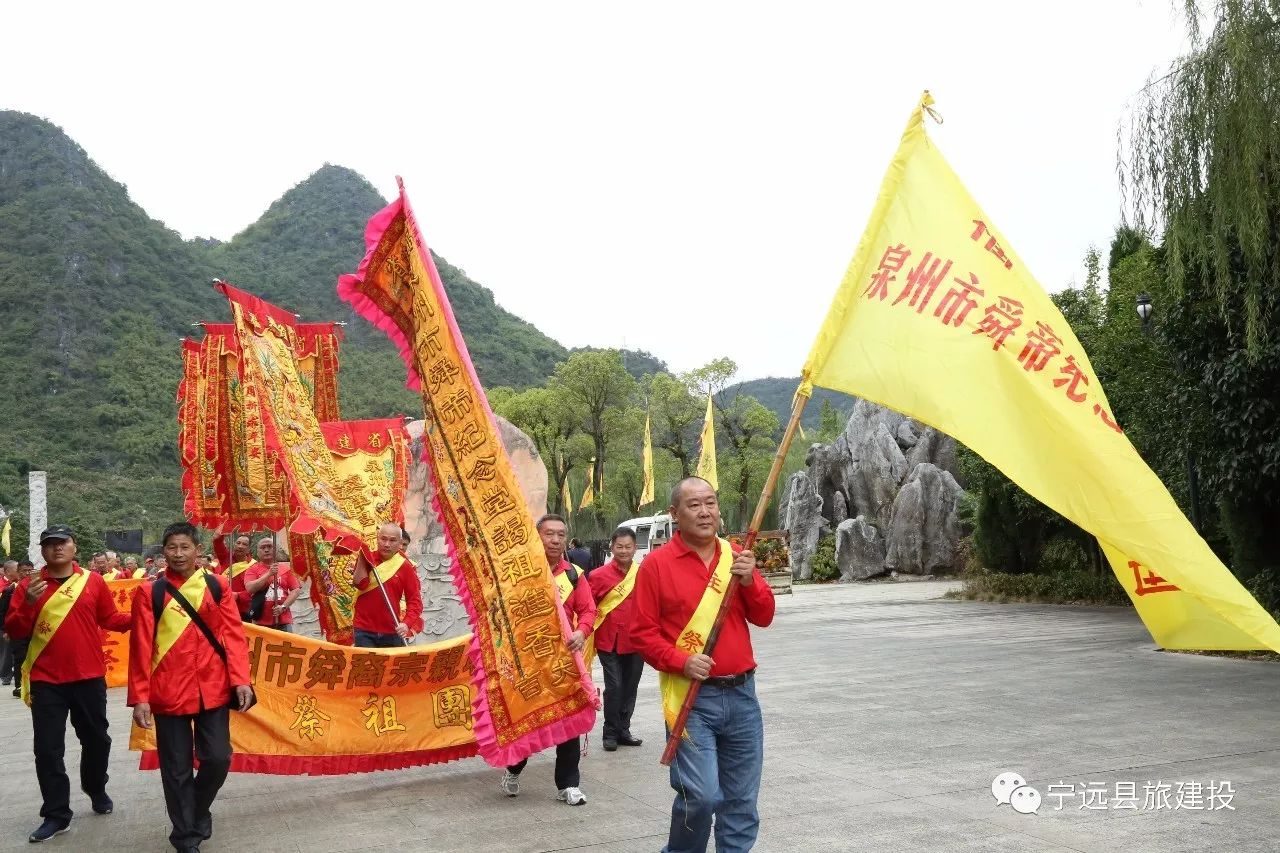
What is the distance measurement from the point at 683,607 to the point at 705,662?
0.29 metres

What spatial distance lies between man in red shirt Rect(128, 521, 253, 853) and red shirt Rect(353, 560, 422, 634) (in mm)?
2111

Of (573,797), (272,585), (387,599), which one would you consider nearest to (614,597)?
(387,599)

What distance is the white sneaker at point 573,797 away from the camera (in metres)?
6.14

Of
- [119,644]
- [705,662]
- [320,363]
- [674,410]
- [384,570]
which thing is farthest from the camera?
[674,410]

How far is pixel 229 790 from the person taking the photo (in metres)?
7.11

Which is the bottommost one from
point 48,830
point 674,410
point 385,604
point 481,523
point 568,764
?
point 48,830

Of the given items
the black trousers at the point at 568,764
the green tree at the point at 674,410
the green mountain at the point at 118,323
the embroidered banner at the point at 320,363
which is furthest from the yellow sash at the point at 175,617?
the green mountain at the point at 118,323

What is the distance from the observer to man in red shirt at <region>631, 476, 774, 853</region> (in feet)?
13.2

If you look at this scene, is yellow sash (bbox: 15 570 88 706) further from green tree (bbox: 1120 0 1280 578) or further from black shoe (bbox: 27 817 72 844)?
A: green tree (bbox: 1120 0 1280 578)

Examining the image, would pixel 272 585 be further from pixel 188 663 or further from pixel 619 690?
pixel 188 663

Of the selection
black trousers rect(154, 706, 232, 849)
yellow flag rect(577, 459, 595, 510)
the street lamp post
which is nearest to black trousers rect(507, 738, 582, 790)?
black trousers rect(154, 706, 232, 849)

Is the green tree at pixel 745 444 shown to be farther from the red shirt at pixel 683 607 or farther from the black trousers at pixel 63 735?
the red shirt at pixel 683 607

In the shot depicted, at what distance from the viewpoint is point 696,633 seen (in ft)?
13.6

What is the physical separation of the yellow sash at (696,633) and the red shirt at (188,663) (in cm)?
254
